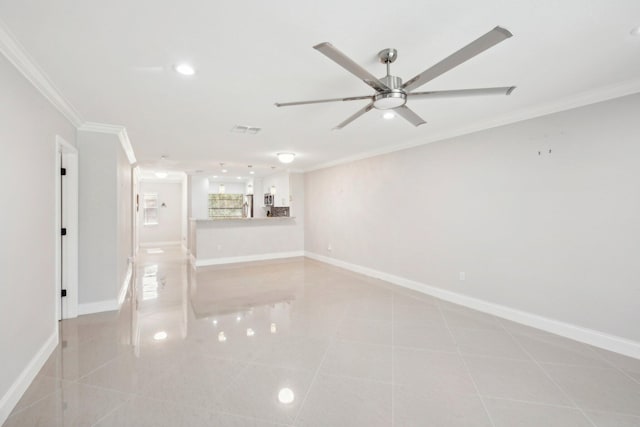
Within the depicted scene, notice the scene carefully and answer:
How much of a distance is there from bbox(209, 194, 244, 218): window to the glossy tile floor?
7162 millimetres

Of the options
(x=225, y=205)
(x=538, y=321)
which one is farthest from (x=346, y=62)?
(x=225, y=205)

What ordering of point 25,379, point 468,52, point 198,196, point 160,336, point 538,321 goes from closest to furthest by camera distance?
point 468,52 → point 25,379 → point 160,336 → point 538,321 → point 198,196

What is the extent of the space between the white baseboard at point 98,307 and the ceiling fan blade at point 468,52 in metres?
4.32

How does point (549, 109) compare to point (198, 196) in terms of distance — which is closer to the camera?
point (549, 109)

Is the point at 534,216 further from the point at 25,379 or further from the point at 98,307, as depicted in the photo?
the point at 98,307

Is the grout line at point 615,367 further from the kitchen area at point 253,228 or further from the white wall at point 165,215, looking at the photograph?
the white wall at point 165,215

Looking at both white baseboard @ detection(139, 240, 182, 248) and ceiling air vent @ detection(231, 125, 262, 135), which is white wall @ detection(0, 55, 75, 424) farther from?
white baseboard @ detection(139, 240, 182, 248)

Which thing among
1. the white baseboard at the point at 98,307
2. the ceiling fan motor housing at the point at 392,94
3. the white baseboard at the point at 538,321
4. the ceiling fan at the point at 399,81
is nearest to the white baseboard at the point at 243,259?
the white baseboard at the point at 98,307

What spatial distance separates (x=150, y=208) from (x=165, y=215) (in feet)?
1.72

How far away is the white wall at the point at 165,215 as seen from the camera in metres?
10.1

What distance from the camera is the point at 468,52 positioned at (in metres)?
1.52

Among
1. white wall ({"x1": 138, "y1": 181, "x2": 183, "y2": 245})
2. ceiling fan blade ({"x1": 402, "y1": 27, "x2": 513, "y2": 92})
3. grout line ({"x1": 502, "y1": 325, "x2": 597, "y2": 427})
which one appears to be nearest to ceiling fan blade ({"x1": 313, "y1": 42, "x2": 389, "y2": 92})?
ceiling fan blade ({"x1": 402, "y1": 27, "x2": 513, "y2": 92})

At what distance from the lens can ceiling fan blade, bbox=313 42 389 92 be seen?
144cm

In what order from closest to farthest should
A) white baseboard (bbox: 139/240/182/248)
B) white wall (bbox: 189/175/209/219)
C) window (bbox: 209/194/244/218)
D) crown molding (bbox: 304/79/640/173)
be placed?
crown molding (bbox: 304/79/640/173), white wall (bbox: 189/175/209/219), white baseboard (bbox: 139/240/182/248), window (bbox: 209/194/244/218)
